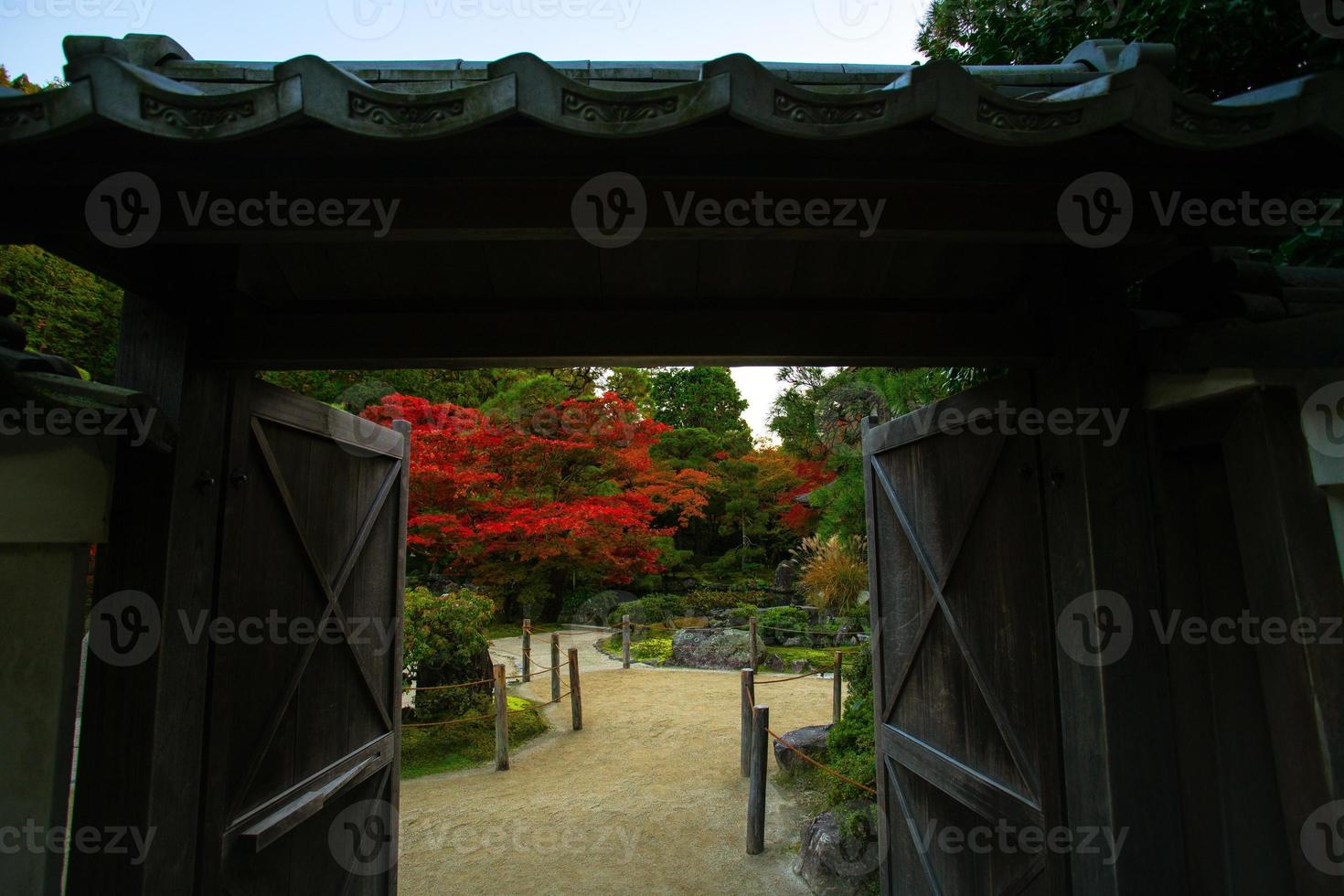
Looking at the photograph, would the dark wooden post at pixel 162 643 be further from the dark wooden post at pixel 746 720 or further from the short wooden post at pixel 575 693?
the short wooden post at pixel 575 693

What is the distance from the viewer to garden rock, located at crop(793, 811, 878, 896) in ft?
12.7

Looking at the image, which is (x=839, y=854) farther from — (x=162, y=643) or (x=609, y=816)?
(x=162, y=643)

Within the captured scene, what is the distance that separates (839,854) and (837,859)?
0.09 feet

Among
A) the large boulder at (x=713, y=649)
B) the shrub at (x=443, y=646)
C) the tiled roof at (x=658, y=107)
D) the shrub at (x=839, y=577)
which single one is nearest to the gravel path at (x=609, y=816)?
the shrub at (x=443, y=646)

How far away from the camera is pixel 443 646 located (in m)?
6.51

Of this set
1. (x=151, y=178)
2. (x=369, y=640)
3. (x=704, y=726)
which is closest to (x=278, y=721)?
(x=369, y=640)

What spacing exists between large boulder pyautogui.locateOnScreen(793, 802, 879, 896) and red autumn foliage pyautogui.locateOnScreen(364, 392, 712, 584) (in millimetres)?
5991

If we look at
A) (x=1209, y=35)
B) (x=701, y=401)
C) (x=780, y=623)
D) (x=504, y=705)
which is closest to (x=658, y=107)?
(x=1209, y=35)

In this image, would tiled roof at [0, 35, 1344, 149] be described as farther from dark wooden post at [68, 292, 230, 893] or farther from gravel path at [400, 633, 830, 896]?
gravel path at [400, 633, 830, 896]

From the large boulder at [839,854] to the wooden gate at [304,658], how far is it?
7.81 ft

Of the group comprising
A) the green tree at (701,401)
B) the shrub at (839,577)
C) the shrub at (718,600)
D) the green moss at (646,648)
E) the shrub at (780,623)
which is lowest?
the green moss at (646,648)

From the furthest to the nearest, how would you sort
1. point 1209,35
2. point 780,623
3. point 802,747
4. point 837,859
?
1. point 780,623
2. point 802,747
3. point 837,859
4. point 1209,35

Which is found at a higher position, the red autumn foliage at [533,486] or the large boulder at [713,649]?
the red autumn foliage at [533,486]

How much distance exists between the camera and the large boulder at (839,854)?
386 cm
